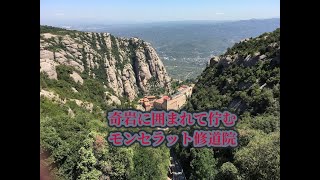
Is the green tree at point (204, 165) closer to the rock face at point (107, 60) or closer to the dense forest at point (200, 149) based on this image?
the dense forest at point (200, 149)

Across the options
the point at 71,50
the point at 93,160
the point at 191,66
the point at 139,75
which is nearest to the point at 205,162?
the point at 93,160

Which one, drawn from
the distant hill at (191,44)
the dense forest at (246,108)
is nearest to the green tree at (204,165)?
the dense forest at (246,108)

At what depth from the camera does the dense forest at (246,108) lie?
42.0ft

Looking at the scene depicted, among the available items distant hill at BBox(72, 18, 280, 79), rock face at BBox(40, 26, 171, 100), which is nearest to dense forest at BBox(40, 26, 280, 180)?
rock face at BBox(40, 26, 171, 100)

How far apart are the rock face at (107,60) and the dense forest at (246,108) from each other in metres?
14.6

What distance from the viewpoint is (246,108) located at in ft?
72.7

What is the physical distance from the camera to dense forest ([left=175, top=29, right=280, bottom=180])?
504 inches
